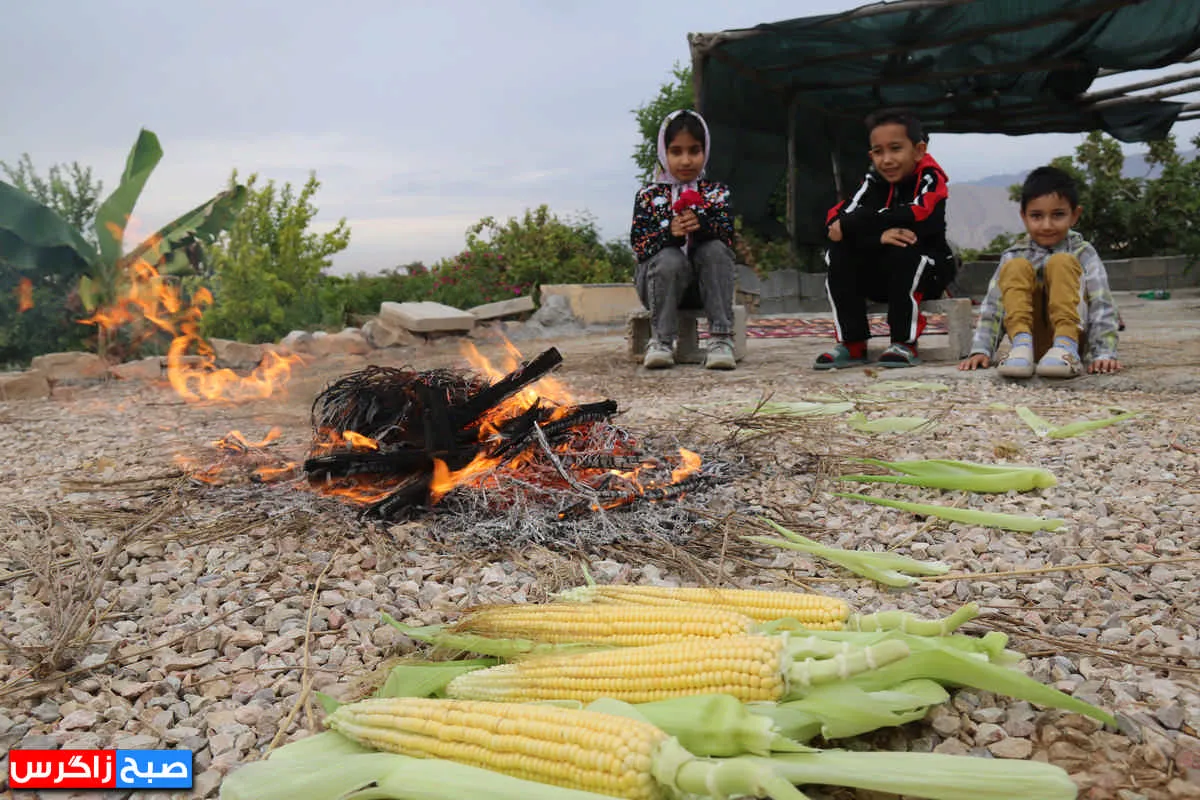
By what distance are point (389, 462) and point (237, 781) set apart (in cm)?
138

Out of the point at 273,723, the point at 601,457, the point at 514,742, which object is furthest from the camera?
the point at 601,457

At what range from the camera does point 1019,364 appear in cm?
408

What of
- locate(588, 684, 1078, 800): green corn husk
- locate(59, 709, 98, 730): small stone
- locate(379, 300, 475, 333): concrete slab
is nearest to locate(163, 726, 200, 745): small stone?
locate(59, 709, 98, 730): small stone

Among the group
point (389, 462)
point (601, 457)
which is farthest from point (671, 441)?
point (389, 462)

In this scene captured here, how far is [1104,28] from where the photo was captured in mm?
6668

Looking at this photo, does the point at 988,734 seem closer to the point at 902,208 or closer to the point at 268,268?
the point at 902,208

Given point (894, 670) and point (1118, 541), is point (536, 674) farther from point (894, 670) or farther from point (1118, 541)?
point (1118, 541)

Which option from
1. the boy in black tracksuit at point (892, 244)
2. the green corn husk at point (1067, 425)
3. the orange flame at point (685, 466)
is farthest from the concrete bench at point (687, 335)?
the orange flame at point (685, 466)

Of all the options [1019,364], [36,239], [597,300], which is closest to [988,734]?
[1019,364]

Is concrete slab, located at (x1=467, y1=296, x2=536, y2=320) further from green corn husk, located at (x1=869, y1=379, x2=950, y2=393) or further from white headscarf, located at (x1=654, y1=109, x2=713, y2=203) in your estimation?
green corn husk, located at (x1=869, y1=379, x2=950, y2=393)

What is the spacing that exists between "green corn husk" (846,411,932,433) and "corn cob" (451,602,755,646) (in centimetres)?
204

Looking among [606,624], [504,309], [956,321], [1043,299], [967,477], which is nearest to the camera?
[606,624]

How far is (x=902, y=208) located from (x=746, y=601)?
4.07m

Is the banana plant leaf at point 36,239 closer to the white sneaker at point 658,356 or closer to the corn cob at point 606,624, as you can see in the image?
the white sneaker at point 658,356
